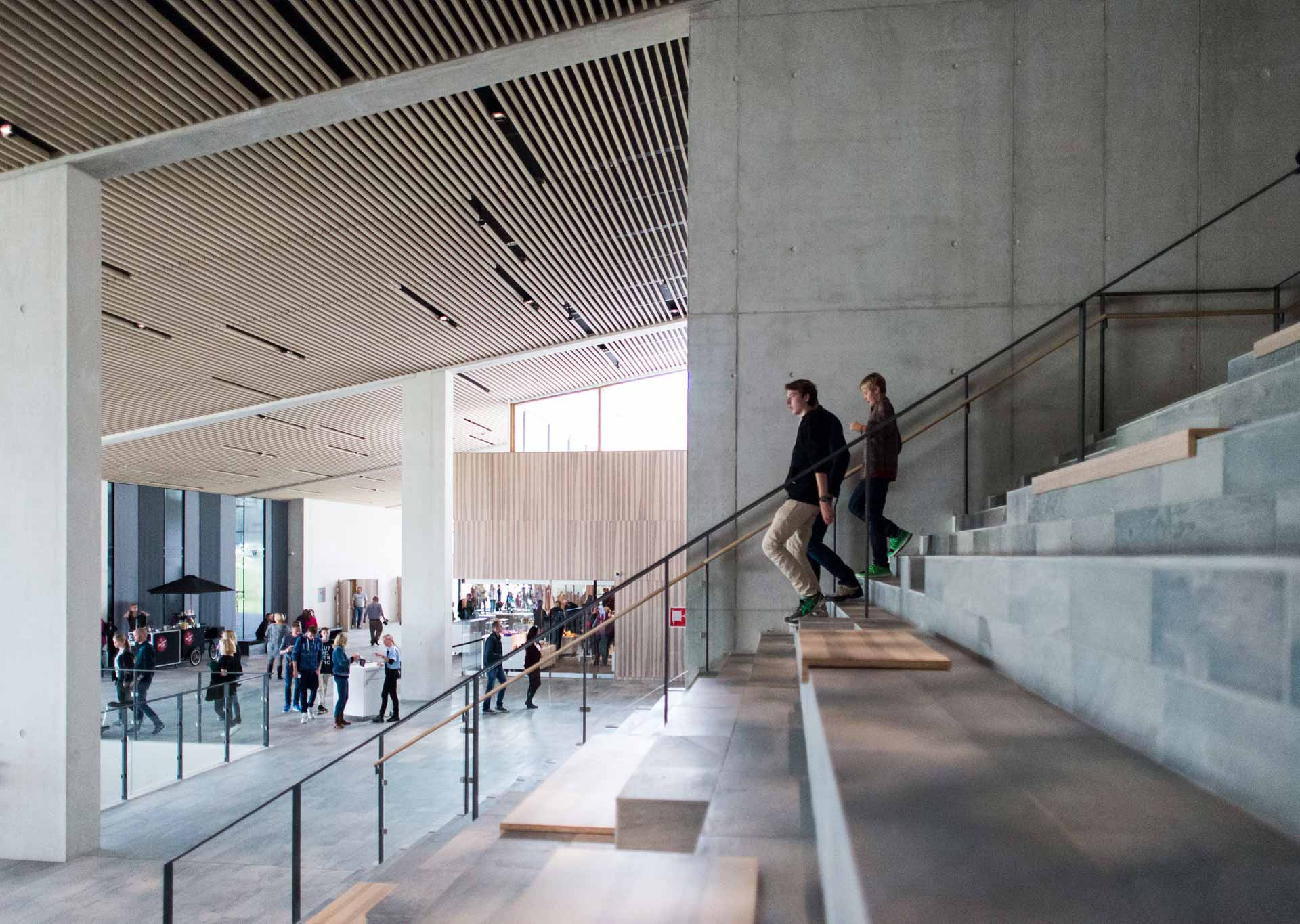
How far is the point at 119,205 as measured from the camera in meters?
7.72

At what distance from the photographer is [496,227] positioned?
9461 mm

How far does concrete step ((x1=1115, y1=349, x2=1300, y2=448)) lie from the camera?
7.86 feet

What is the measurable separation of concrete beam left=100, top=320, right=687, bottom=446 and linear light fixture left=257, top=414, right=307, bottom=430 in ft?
0.97

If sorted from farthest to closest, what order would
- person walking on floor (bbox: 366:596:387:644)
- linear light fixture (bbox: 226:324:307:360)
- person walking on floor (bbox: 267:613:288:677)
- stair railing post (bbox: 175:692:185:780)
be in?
person walking on floor (bbox: 366:596:387:644) → person walking on floor (bbox: 267:613:288:677) → linear light fixture (bbox: 226:324:307:360) → stair railing post (bbox: 175:692:185:780)

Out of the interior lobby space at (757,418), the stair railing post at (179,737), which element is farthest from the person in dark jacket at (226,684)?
the stair railing post at (179,737)

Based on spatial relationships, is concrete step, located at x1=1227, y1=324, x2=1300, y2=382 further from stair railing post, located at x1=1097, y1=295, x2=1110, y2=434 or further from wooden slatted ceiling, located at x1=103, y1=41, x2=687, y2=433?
wooden slatted ceiling, located at x1=103, y1=41, x2=687, y2=433

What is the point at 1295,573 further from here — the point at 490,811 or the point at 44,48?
the point at 44,48

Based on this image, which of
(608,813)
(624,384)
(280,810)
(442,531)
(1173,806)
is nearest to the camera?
(1173,806)

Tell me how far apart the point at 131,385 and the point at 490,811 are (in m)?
11.1

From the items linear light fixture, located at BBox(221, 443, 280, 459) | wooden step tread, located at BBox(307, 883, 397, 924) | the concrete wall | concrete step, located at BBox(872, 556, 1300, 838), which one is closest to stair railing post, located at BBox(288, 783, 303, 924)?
wooden step tread, located at BBox(307, 883, 397, 924)

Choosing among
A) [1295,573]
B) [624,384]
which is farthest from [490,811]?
[624,384]

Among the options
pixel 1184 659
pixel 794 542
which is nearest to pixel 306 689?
pixel 794 542

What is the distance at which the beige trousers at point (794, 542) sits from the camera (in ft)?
15.5

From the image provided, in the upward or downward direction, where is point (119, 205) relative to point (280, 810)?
upward
